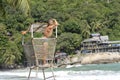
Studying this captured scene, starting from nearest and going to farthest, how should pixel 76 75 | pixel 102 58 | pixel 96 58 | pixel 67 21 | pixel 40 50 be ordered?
pixel 40 50 < pixel 76 75 < pixel 102 58 < pixel 96 58 < pixel 67 21

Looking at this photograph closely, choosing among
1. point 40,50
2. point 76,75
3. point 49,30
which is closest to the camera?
point 40,50

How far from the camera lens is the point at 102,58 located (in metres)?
57.3

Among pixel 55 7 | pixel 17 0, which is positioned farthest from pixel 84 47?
pixel 17 0

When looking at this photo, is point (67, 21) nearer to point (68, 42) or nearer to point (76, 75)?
point (68, 42)

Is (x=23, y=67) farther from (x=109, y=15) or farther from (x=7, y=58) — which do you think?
(x=109, y=15)

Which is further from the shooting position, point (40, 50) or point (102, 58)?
point (102, 58)

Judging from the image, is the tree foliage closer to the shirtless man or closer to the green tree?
the green tree

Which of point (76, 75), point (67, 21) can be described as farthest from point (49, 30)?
point (67, 21)

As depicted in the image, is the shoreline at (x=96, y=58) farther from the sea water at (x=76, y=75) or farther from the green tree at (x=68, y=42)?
the sea water at (x=76, y=75)

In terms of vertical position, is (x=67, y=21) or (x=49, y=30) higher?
(x=49, y=30)

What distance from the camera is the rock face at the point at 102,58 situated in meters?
56.9

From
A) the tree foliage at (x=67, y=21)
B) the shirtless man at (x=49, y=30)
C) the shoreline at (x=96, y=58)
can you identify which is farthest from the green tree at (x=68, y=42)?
the shirtless man at (x=49, y=30)

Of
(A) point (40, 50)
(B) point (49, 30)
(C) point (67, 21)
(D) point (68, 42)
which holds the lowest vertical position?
(D) point (68, 42)

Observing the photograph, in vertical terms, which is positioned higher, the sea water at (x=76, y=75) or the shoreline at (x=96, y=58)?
the sea water at (x=76, y=75)
